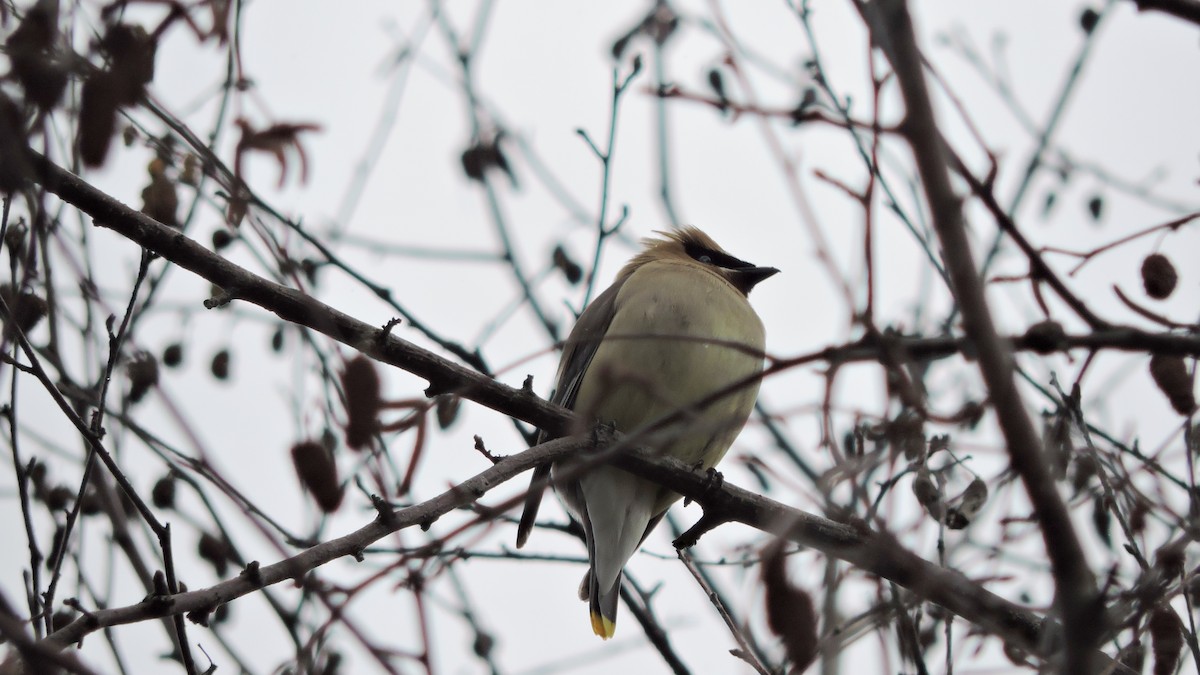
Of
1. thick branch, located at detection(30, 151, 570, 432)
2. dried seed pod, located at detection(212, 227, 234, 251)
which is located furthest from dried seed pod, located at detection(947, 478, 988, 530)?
dried seed pod, located at detection(212, 227, 234, 251)

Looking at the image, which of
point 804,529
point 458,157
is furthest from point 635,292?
point 804,529

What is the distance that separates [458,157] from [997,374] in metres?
4.75

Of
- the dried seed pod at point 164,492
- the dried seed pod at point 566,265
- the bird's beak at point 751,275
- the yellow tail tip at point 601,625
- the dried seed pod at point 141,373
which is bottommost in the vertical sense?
the yellow tail tip at point 601,625

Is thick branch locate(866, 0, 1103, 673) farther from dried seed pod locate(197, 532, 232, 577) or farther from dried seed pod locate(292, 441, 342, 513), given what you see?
dried seed pod locate(197, 532, 232, 577)

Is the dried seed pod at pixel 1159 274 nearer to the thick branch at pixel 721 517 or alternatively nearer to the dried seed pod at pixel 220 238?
the thick branch at pixel 721 517

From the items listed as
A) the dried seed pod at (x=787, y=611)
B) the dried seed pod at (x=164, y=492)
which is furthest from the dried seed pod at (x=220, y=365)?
the dried seed pod at (x=787, y=611)

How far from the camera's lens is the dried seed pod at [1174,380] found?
9.29ft

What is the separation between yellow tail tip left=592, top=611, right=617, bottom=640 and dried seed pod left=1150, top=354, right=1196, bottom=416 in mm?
3437

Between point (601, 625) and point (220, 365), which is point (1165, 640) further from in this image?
point (220, 365)

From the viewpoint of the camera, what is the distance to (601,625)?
581cm

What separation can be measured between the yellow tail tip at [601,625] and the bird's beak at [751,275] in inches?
87.4

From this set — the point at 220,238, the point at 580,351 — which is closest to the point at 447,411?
the point at 220,238

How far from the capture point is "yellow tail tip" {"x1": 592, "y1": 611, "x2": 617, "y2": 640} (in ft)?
19.1

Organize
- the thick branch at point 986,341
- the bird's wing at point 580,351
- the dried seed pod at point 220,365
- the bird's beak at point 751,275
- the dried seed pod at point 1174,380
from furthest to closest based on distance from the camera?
the bird's beak at point 751,275
the bird's wing at point 580,351
the dried seed pod at point 220,365
the dried seed pod at point 1174,380
the thick branch at point 986,341
